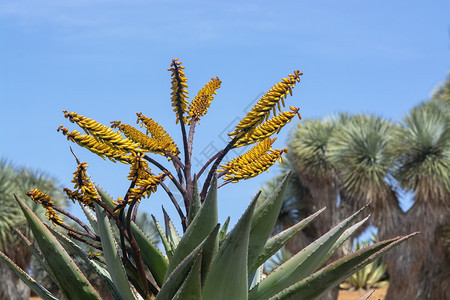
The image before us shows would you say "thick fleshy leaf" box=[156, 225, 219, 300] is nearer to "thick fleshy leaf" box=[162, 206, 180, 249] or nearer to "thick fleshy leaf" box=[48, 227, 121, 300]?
"thick fleshy leaf" box=[48, 227, 121, 300]

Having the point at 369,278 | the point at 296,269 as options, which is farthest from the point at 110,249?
the point at 369,278

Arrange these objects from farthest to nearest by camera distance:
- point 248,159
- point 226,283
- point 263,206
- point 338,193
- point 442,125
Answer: point 338,193, point 442,125, point 248,159, point 263,206, point 226,283

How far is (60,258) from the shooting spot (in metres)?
3.01

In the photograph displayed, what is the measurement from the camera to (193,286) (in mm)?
2709

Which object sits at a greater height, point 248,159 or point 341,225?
point 248,159

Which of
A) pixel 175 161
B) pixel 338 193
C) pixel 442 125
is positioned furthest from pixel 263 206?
pixel 338 193

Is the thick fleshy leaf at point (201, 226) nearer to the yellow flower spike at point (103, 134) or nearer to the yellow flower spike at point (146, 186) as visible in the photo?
the yellow flower spike at point (146, 186)

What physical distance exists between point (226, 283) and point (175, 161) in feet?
2.34

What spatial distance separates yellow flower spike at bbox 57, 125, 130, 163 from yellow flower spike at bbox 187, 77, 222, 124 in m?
0.47

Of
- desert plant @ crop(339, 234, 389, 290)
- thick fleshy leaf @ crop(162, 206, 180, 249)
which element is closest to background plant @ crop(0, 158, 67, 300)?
desert plant @ crop(339, 234, 389, 290)

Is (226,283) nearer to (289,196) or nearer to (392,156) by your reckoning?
(392,156)

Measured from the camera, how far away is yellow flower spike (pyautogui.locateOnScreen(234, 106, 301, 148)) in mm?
3150

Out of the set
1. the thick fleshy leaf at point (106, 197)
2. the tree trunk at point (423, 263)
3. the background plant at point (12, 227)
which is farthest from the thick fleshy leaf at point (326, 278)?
the tree trunk at point (423, 263)

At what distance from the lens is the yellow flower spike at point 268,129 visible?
3.15 metres
